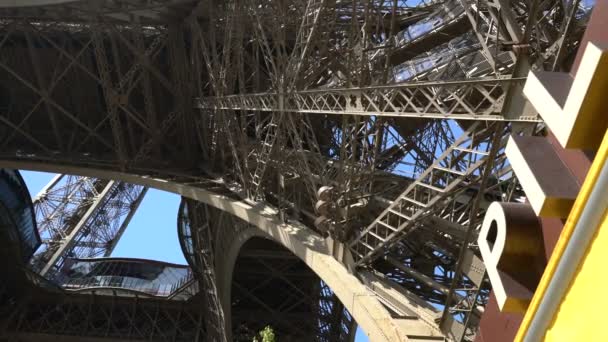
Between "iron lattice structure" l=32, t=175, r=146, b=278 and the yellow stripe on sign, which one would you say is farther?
"iron lattice structure" l=32, t=175, r=146, b=278

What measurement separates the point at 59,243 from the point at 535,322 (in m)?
36.0

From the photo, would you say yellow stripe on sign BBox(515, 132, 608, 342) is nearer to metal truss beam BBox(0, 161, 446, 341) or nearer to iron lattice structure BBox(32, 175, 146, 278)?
metal truss beam BBox(0, 161, 446, 341)

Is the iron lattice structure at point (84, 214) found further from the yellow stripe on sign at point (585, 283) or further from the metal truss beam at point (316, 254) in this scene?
the yellow stripe on sign at point (585, 283)

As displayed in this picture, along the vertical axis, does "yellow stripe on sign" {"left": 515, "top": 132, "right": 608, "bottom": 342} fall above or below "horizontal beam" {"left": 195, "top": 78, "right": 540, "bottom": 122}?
below

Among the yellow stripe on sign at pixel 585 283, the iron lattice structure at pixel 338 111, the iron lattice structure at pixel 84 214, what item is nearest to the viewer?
the yellow stripe on sign at pixel 585 283

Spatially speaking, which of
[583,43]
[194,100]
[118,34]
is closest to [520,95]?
[583,43]

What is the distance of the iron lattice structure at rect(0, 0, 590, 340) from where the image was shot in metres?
6.71

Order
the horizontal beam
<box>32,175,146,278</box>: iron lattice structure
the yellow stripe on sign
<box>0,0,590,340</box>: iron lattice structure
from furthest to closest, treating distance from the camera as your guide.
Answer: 1. <box>32,175,146,278</box>: iron lattice structure
2. <box>0,0,590,340</box>: iron lattice structure
3. the horizontal beam
4. the yellow stripe on sign

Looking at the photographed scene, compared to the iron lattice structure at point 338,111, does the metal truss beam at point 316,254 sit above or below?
below

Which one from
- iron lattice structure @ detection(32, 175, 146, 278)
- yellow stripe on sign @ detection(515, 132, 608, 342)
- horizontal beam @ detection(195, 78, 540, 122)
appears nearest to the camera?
yellow stripe on sign @ detection(515, 132, 608, 342)

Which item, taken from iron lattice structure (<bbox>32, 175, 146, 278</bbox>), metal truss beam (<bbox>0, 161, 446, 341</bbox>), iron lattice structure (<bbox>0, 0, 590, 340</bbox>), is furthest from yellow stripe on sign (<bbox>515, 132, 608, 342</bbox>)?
iron lattice structure (<bbox>32, 175, 146, 278</bbox>)

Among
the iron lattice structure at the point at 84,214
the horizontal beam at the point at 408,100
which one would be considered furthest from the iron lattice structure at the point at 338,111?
the iron lattice structure at the point at 84,214

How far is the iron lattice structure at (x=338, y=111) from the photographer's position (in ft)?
22.0

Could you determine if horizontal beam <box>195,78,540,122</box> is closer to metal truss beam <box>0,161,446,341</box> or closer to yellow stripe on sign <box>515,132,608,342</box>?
metal truss beam <box>0,161,446,341</box>
